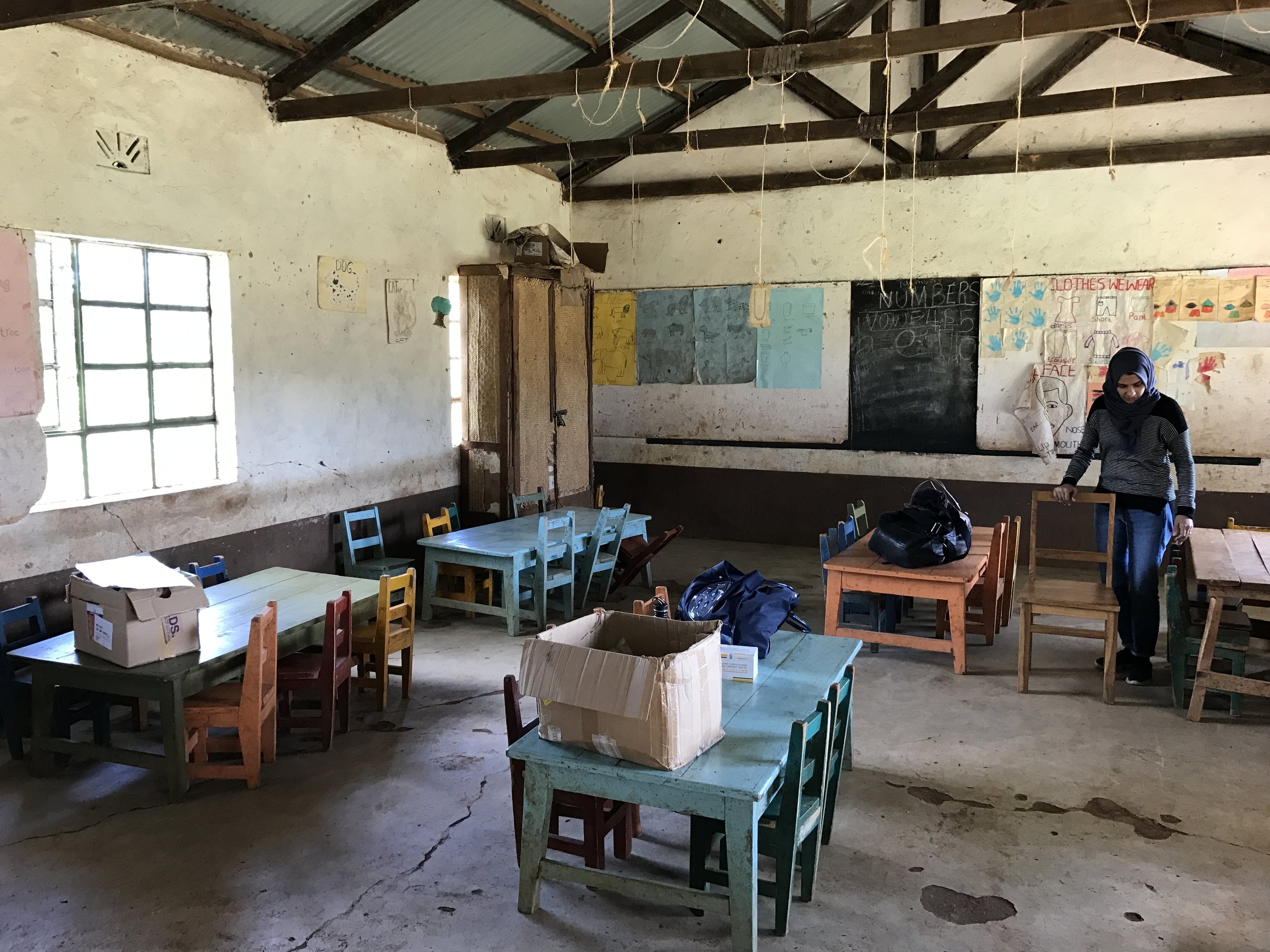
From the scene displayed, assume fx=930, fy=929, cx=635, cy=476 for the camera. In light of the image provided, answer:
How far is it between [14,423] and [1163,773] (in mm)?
5038

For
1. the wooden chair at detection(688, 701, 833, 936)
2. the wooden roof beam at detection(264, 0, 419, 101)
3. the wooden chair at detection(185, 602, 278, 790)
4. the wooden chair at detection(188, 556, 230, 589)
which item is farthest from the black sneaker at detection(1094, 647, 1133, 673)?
the wooden roof beam at detection(264, 0, 419, 101)

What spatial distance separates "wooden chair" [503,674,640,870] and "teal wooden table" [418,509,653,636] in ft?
8.50

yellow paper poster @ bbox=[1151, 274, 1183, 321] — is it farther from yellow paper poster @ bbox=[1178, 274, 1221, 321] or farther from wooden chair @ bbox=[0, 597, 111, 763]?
wooden chair @ bbox=[0, 597, 111, 763]

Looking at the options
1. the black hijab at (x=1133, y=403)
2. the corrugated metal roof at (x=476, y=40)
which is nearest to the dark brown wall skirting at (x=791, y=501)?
the black hijab at (x=1133, y=403)

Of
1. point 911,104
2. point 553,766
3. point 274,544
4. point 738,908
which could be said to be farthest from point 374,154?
point 738,908

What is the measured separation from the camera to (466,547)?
18.1ft

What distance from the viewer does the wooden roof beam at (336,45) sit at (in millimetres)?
5160

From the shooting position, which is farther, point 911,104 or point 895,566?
point 911,104

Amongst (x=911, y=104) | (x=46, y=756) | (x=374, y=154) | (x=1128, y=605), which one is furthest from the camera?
(x=911, y=104)

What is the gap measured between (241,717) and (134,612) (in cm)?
54

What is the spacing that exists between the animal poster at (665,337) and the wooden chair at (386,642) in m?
4.65

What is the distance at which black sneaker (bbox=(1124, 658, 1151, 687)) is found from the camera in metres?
4.71

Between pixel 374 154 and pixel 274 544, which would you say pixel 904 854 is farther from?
pixel 374 154

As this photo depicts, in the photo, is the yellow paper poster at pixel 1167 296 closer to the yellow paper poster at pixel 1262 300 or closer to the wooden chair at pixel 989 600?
the yellow paper poster at pixel 1262 300
